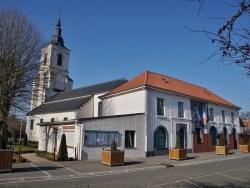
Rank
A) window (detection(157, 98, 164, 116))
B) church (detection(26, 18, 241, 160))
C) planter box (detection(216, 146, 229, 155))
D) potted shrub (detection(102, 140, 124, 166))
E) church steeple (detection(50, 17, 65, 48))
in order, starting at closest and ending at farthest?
potted shrub (detection(102, 140, 124, 166)), church (detection(26, 18, 241, 160)), window (detection(157, 98, 164, 116)), planter box (detection(216, 146, 229, 155)), church steeple (detection(50, 17, 65, 48))

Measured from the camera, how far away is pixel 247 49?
426cm

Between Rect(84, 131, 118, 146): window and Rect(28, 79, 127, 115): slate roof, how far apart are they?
1390cm

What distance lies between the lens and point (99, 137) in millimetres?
21172

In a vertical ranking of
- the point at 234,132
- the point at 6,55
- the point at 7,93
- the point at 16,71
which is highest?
the point at 6,55

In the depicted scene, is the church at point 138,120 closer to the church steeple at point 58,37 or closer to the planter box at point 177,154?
the planter box at point 177,154

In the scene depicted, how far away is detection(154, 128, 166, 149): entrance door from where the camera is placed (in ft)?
82.8

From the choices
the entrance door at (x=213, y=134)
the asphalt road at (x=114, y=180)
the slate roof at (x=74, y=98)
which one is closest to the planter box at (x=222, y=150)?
the entrance door at (x=213, y=134)

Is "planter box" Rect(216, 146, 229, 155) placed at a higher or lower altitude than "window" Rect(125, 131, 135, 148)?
lower

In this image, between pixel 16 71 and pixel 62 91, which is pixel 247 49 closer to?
pixel 16 71

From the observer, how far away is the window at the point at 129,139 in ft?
76.8

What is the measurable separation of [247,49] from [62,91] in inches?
2052

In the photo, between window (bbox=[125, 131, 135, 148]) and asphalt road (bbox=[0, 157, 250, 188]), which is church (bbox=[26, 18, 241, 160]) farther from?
asphalt road (bbox=[0, 157, 250, 188])

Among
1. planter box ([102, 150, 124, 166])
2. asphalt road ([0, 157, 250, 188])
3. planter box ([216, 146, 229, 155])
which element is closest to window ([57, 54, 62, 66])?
planter box ([216, 146, 229, 155])

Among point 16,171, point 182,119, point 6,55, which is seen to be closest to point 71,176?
point 16,171
